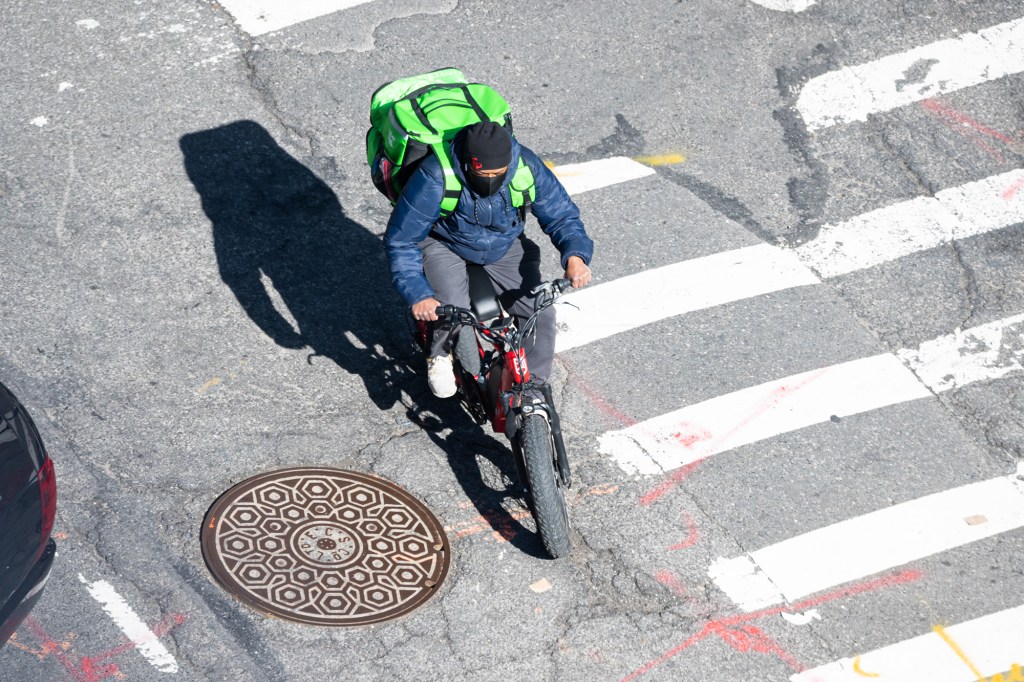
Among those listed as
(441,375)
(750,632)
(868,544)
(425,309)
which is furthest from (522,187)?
(868,544)

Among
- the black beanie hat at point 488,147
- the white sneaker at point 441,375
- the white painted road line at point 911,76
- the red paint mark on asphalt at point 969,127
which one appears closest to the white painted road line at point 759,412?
the white sneaker at point 441,375

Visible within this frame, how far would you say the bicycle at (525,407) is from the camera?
20.8 ft

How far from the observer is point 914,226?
928 centimetres

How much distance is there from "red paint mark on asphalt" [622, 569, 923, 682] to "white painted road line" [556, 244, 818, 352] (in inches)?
96.0

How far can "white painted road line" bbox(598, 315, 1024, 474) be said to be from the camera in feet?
24.4

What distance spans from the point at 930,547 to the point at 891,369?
5.28ft

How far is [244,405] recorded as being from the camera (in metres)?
7.44

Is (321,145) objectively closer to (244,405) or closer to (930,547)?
(244,405)

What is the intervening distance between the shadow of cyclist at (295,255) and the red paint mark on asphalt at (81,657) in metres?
2.33

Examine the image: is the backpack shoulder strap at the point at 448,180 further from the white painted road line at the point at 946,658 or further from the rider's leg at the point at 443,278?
the white painted road line at the point at 946,658

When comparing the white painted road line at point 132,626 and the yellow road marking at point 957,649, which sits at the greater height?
the yellow road marking at point 957,649

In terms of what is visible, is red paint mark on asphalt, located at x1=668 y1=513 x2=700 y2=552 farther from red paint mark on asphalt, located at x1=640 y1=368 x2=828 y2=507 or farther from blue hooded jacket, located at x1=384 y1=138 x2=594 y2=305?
blue hooded jacket, located at x1=384 y1=138 x2=594 y2=305

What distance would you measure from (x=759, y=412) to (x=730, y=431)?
286 mm

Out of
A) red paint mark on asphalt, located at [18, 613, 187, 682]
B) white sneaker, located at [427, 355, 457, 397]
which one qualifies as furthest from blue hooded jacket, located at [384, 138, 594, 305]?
red paint mark on asphalt, located at [18, 613, 187, 682]
